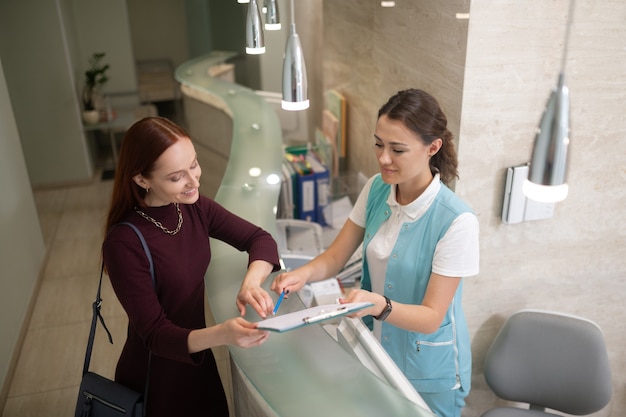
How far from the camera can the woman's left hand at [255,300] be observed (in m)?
1.76

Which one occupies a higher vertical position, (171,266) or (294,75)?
(294,75)

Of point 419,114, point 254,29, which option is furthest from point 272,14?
point 419,114

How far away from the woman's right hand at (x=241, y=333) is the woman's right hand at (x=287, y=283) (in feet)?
1.40

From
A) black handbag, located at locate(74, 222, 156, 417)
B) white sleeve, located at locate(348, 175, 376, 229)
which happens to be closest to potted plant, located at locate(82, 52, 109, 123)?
white sleeve, located at locate(348, 175, 376, 229)

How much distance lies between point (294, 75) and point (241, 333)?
94cm

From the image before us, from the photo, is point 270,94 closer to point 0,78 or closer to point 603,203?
point 0,78

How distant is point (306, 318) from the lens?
1.48 m

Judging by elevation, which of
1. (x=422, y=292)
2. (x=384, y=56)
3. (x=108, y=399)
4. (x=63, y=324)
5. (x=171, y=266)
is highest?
(x=384, y=56)

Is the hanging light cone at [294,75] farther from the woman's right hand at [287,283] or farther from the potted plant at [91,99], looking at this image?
the potted plant at [91,99]

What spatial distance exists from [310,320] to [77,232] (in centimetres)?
521

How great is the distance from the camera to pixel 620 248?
2816 mm

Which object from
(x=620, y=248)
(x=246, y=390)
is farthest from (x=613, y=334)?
(x=246, y=390)

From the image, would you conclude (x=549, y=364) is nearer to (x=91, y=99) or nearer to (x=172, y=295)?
(x=172, y=295)

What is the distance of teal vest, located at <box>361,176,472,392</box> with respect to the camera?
200 centimetres
